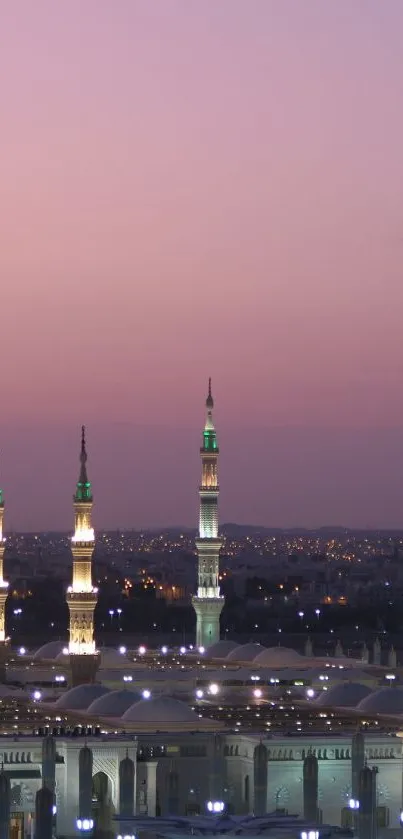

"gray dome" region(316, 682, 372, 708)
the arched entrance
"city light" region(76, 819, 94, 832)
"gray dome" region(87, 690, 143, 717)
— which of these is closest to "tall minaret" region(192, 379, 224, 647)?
"gray dome" region(316, 682, 372, 708)

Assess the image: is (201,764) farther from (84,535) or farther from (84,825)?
(84,535)

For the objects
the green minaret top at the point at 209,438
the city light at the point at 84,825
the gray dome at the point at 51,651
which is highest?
the green minaret top at the point at 209,438

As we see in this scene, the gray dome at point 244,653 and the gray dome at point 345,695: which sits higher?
the gray dome at point 244,653

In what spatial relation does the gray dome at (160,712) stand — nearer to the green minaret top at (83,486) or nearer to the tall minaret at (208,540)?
the green minaret top at (83,486)

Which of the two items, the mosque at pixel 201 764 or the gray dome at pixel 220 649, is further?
the gray dome at pixel 220 649

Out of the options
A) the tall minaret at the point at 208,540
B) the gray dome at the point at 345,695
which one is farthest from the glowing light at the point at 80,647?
the tall minaret at the point at 208,540

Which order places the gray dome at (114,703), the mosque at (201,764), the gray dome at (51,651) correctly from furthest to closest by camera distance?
the gray dome at (51,651) → the gray dome at (114,703) → the mosque at (201,764)

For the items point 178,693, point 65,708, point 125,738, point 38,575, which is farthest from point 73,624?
point 38,575

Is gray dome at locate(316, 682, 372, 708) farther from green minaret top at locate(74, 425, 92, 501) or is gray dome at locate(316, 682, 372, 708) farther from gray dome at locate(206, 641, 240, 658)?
gray dome at locate(206, 641, 240, 658)
